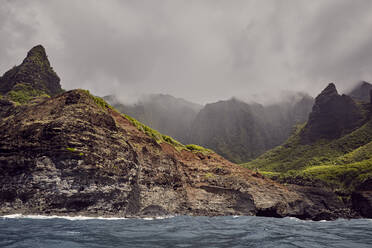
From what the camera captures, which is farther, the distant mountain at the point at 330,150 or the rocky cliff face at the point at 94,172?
the distant mountain at the point at 330,150

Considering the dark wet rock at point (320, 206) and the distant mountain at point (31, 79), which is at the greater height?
the distant mountain at point (31, 79)

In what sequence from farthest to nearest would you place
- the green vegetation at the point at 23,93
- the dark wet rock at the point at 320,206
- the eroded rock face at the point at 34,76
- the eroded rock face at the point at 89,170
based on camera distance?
the eroded rock face at the point at 34,76, the green vegetation at the point at 23,93, the dark wet rock at the point at 320,206, the eroded rock face at the point at 89,170

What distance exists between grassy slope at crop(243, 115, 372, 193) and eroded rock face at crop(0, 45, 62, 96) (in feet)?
410

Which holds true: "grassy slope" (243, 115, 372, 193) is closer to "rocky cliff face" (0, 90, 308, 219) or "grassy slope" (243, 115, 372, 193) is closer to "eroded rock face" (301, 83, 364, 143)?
"eroded rock face" (301, 83, 364, 143)

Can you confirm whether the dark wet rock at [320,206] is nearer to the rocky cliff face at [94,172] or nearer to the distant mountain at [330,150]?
the distant mountain at [330,150]

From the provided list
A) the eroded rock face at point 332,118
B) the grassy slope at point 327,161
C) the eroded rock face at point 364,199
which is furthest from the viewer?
the eroded rock face at point 332,118

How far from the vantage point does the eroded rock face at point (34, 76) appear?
95769 millimetres

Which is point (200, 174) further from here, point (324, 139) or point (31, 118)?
point (324, 139)

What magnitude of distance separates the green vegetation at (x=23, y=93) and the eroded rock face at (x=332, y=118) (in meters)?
186

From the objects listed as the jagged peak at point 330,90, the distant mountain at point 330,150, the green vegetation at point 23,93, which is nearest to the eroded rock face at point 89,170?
the green vegetation at point 23,93

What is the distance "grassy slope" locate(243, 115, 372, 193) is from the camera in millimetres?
92500

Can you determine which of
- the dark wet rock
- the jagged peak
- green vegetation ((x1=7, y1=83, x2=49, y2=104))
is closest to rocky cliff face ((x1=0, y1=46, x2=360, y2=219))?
the dark wet rock

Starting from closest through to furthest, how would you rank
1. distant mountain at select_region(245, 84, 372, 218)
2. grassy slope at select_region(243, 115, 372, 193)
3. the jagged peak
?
grassy slope at select_region(243, 115, 372, 193), distant mountain at select_region(245, 84, 372, 218), the jagged peak

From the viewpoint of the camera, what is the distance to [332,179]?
9631 cm
